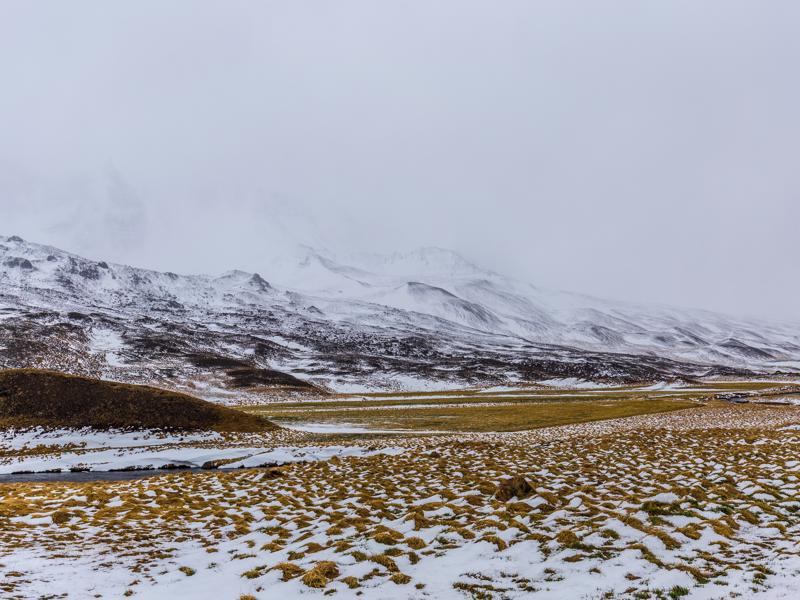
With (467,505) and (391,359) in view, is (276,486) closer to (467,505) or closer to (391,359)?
(467,505)

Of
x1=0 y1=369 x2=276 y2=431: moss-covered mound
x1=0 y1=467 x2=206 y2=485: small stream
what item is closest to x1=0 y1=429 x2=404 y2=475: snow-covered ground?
x1=0 y1=467 x2=206 y2=485: small stream

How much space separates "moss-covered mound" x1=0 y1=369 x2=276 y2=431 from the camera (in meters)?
36.2

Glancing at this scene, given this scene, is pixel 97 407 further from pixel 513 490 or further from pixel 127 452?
pixel 513 490

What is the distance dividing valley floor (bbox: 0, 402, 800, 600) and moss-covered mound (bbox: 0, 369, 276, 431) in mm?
16749

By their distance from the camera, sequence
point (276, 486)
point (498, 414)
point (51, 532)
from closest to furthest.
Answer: point (51, 532) → point (276, 486) → point (498, 414)

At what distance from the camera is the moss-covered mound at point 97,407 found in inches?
1425

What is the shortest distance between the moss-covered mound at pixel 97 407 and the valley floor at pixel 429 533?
16.7 metres

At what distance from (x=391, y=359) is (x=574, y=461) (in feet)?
→ 474

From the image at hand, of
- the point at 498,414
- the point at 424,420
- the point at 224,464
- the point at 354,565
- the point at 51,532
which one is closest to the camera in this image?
the point at 354,565

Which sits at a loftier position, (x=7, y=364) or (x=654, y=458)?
(x=7, y=364)

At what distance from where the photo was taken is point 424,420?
49531 millimetres

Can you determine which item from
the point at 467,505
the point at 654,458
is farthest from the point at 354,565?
the point at 654,458

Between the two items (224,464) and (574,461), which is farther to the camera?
(224,464)

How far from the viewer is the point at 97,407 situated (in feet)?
123
